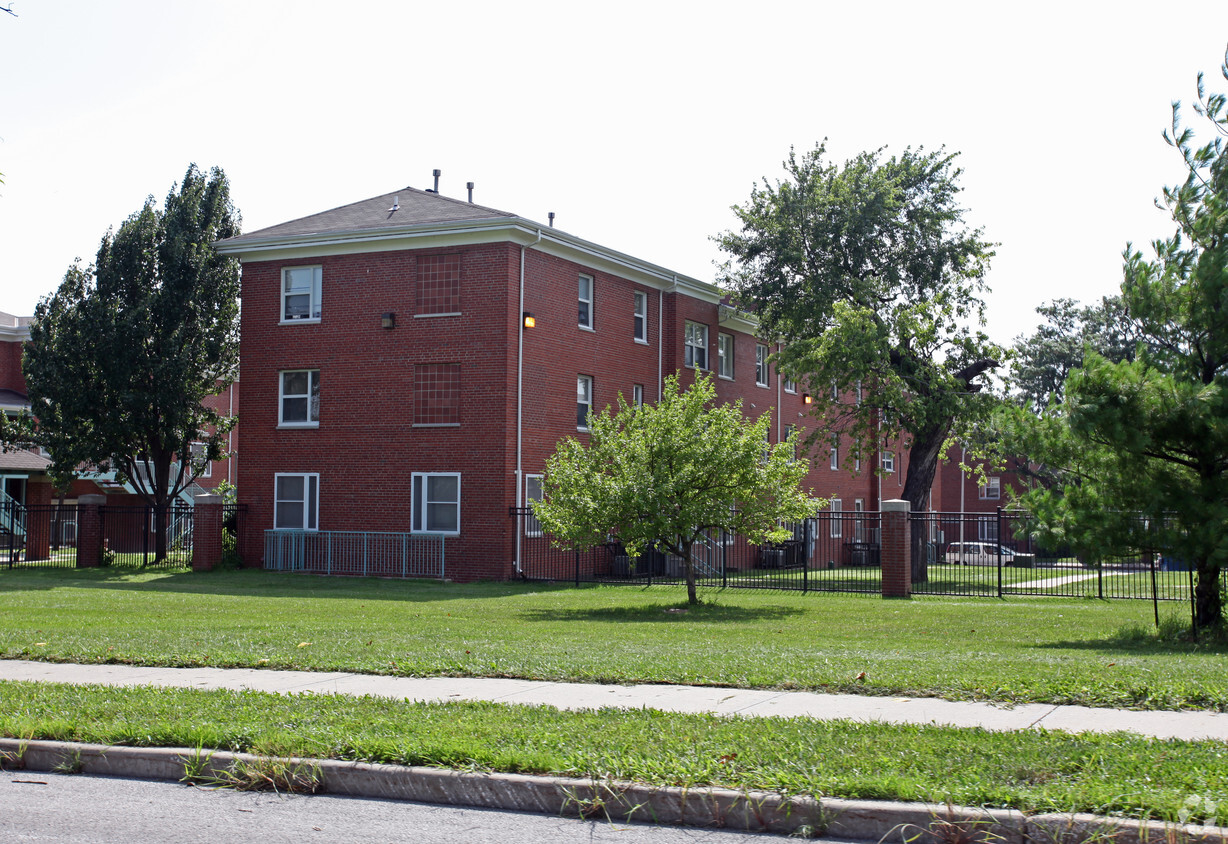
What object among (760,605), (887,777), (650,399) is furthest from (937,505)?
(887,777)

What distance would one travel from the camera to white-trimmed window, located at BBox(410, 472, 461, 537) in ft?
95.6

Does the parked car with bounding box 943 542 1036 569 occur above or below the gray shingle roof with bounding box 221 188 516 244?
below

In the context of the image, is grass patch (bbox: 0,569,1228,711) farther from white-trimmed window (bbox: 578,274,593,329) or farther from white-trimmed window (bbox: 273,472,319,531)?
white-trimmed window (bbox: 578,274,593,329)

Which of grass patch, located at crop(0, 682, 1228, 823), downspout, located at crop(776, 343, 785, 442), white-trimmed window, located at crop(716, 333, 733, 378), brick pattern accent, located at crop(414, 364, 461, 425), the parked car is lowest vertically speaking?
the parked car

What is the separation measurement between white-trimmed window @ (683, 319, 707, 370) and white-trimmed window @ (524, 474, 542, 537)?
27.9 feet

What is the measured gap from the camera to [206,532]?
30.0 metres

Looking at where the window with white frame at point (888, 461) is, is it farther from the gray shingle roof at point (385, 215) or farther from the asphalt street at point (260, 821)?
the asphalt street at point (260, 821)

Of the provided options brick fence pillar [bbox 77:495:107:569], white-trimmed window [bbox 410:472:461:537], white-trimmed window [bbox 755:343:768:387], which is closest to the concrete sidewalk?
white-trimmed window [bbox 410:472:461:537]

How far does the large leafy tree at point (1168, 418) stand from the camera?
44.4ft

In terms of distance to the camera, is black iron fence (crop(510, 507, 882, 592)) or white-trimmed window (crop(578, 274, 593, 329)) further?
white-trimmed window (crop(578, 274, 593, 329))

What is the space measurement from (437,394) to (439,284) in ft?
9.22

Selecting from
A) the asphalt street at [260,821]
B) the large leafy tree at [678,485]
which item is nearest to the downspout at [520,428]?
the large leafy tree at [678,485]

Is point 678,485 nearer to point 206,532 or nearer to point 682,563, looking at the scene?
point 682,563

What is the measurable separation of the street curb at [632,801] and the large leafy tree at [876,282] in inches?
1080
